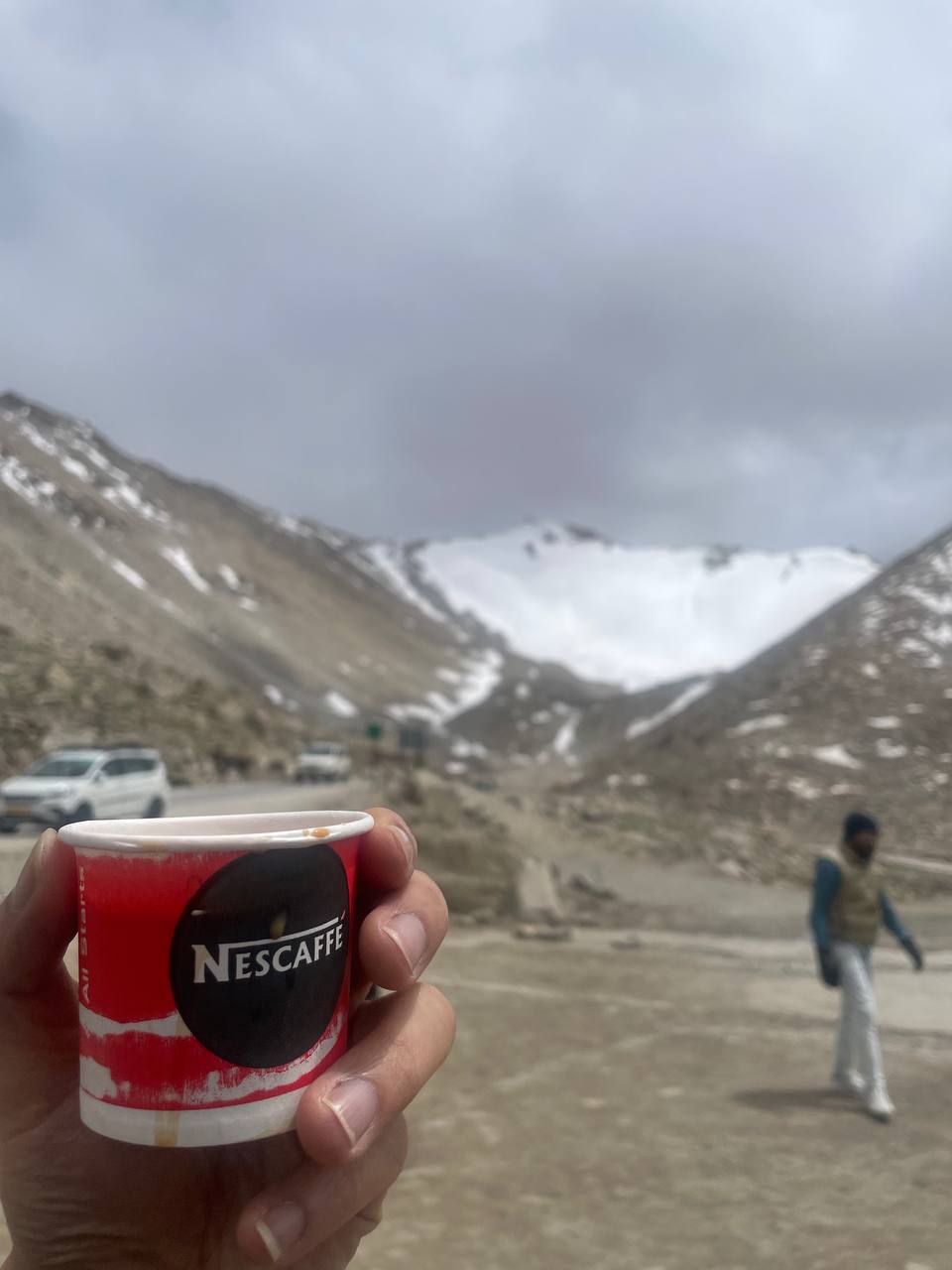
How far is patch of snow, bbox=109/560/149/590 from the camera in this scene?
75.8m

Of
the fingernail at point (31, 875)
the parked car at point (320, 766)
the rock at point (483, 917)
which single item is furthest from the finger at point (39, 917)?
the parked car at point (320, 766)

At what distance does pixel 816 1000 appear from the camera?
12328 millimetres

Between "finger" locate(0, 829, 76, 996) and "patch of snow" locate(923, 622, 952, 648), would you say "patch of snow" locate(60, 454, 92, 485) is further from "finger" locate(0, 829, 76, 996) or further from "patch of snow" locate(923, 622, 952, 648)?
"finger" locate(0, 829, 76, 996)

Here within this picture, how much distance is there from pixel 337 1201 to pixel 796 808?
31573 millimetres

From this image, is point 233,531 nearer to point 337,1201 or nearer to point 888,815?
point 888,815

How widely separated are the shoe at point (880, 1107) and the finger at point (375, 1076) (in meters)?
7.33

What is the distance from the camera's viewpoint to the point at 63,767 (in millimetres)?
A: 17781

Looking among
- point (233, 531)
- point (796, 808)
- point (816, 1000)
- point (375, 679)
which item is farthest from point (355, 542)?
point (816, 1000)

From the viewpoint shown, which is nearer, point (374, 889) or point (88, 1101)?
point (88, 1101)

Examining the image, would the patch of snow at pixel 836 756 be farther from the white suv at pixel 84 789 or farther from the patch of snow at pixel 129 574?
the patch of snow at pixel 129 574

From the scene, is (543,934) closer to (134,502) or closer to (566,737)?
(566,737)

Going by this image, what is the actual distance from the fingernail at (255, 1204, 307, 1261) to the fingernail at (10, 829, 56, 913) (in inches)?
29.1

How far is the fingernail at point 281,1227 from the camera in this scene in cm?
163

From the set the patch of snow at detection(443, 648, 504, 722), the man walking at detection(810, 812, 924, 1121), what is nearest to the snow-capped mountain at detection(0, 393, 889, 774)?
the patch of snow at detection(443, 648, 504, 722)
